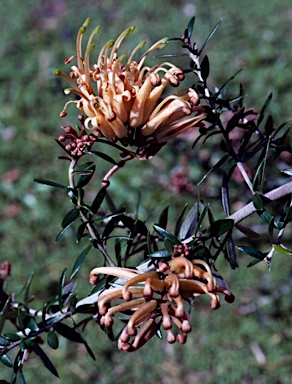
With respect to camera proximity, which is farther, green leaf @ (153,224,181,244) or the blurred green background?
the blurred green background

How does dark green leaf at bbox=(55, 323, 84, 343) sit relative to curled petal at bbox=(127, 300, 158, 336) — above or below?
below

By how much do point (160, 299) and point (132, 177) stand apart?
1977mm

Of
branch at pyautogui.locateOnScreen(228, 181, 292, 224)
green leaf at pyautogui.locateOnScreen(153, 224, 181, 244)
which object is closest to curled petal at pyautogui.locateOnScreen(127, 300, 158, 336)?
green leaf at pyautogui.locateOnScreen(153, 224, 181, 244)

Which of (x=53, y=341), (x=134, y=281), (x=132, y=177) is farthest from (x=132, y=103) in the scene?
(x=132, y=177)

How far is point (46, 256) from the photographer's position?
2586 mm

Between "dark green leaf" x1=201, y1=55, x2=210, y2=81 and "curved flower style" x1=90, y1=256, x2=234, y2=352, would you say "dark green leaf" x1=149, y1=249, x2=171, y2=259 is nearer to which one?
"curved flower style" x1=90, y1=256, x2=234, y2=352

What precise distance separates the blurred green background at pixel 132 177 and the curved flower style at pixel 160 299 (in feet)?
2.85

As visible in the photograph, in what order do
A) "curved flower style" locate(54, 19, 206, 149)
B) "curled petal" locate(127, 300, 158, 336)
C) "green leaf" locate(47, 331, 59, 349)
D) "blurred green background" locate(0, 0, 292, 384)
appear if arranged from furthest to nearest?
"blurred green background" locate(0, 0, 292, 384) → "green leaf" locate(47, 331, 59, 349) → "curved flower style" locate(54, 19, 206, 149) → "curled petal" locate(127, 300, 158, 336)

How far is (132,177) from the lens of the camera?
270cm

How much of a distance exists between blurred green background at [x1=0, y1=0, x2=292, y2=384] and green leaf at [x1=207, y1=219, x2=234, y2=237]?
2.67 feet

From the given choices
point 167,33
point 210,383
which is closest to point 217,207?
point 210,383

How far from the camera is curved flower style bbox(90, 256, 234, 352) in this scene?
2.31ft

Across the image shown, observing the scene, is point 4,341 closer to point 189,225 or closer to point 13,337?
point 13,337

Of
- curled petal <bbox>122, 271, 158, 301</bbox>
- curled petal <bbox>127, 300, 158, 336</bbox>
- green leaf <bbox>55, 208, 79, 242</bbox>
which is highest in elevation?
green leaf <bbox>55, 208, 79, 242</bbox>
